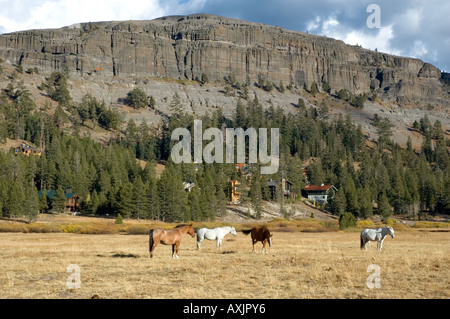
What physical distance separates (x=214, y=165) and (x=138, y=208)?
127ft

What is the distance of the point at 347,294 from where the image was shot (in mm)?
14164

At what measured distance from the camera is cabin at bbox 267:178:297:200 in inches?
4695

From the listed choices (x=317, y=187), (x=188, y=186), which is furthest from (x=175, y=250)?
(x=317, y=187)

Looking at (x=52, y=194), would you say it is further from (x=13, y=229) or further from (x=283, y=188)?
(x=283, y=188)

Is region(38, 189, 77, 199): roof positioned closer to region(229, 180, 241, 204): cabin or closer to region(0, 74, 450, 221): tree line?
region(0, 74, 450, 221): tree line

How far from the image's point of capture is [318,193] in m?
131

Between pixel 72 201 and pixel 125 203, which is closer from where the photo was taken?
pixel 125 203
